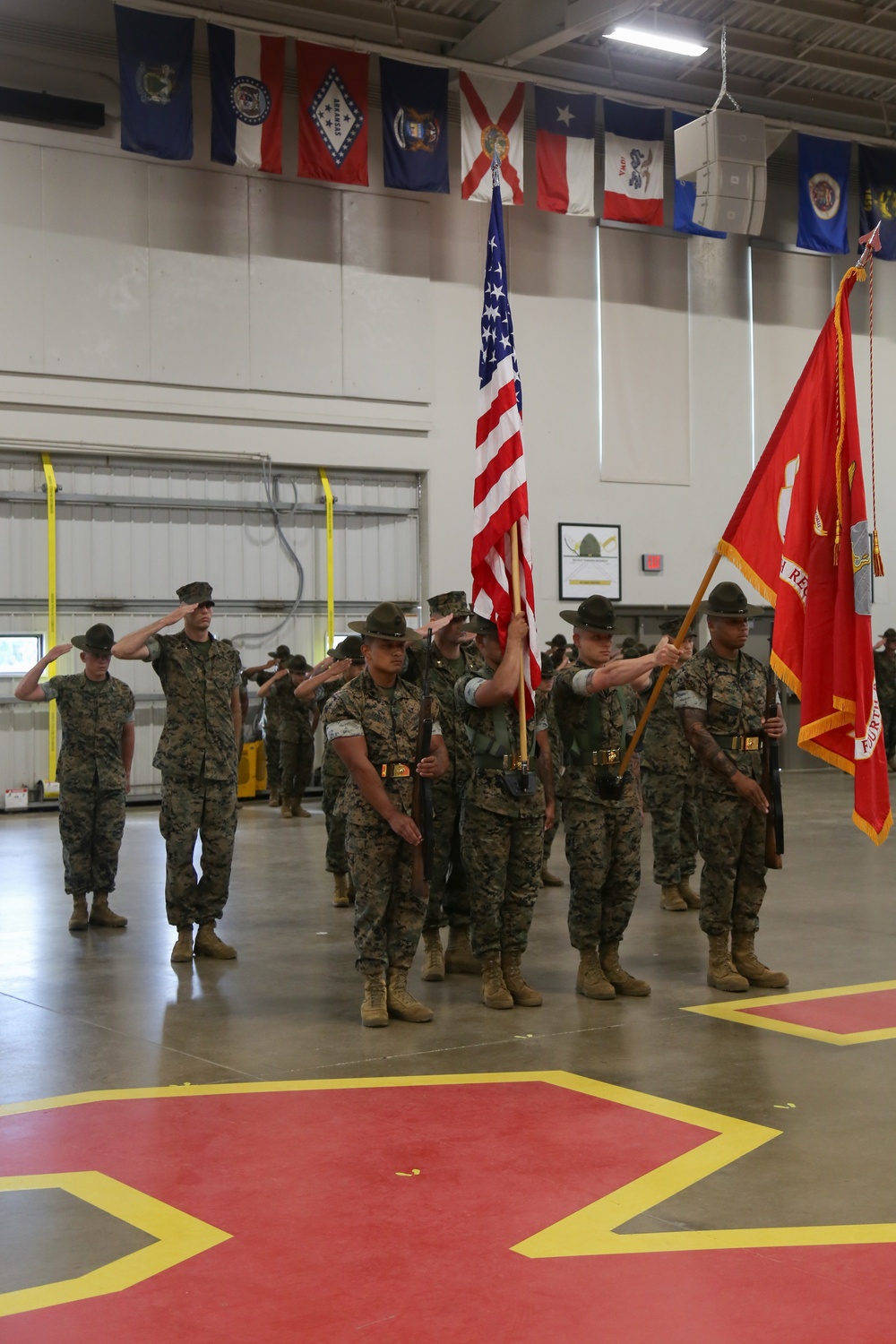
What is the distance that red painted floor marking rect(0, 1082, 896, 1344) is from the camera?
3.34 meters

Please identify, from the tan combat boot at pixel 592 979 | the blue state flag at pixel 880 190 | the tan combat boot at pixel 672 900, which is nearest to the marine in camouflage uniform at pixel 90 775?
the tan combat boot at pixel 592 979

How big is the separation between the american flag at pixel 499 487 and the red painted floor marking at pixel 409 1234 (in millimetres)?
2464

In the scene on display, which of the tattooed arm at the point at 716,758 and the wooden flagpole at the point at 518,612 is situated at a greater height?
the wooden flagpole at the point at 518,612

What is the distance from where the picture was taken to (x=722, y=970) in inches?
277

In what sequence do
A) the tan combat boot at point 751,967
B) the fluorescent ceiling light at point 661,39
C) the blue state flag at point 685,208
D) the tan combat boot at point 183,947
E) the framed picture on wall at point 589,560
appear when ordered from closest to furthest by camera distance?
the tan combat boot at point 751,967 → the tan combat boot at point 183,947 → the fluorescent ceiling light at point 661,39 → the blue state flag at point 685,208 → the framed picture on wall at point 589,560

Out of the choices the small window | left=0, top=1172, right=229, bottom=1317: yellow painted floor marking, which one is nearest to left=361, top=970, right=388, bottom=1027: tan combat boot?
left=0, top=1172, right=229, bottom=1317: yellow painted floor marking

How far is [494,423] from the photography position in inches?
283

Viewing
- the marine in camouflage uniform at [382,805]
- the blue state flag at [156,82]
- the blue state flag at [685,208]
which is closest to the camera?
the marine in camouflage uniform at [382,805]

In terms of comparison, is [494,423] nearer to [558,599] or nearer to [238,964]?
[238,964]

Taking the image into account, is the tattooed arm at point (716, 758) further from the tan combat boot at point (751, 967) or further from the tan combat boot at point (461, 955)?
the tan combat boot at point (461, 955)

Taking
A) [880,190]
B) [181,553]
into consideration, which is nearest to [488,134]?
[181,553]

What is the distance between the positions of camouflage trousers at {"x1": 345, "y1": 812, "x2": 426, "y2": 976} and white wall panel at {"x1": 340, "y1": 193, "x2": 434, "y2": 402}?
42.3 ft

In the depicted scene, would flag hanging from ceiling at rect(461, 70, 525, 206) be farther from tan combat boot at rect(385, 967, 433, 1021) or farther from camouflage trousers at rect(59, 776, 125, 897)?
tan combat boot at rect(385, 967, 433, 1021)

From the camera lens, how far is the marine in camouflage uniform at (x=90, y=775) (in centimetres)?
885
